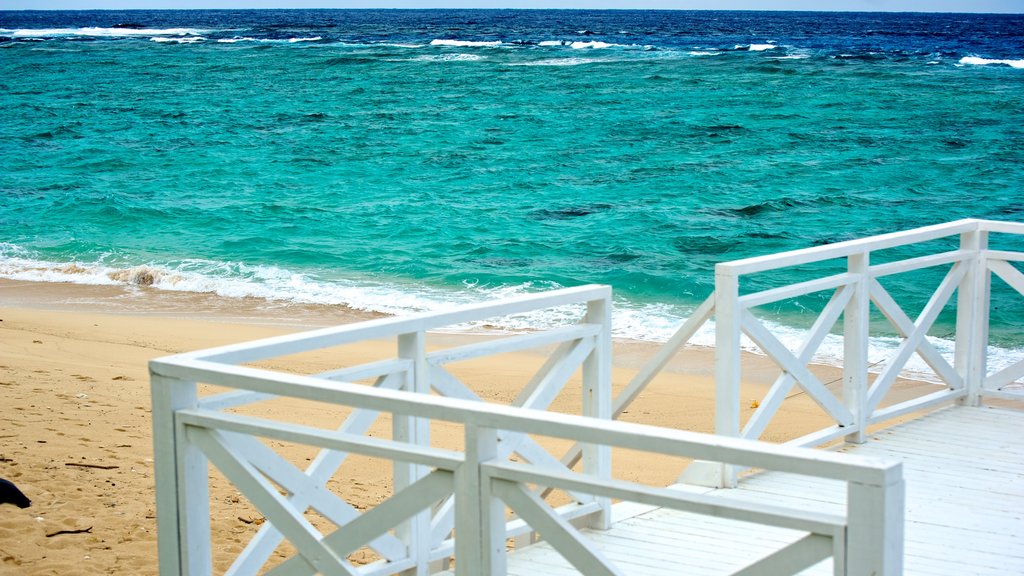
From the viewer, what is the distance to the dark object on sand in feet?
21.2

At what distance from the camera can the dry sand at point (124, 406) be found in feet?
20.9

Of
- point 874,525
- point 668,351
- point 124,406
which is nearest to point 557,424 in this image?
point 874,525

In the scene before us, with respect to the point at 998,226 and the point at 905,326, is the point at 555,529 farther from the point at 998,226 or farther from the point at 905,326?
the point at 998,226

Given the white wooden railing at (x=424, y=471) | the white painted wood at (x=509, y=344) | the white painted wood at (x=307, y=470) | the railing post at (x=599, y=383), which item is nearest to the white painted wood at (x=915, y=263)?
the railing post at (x=599, y=383)

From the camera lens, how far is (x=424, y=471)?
15.1ft

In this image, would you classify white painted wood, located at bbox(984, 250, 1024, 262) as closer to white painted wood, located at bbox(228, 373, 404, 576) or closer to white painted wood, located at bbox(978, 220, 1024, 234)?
white painted wood, located at bbox(978, 220, 1024, 234)

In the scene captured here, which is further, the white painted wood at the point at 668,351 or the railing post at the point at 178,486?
the white painted wood at the point at 668,351

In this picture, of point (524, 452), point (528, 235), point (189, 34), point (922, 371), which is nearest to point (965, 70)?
point (528, 235)

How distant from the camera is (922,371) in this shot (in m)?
12.0

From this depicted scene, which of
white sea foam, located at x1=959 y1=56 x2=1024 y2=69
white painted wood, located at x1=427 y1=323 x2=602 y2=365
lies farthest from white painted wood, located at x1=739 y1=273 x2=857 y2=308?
white sea foam, located at x1=959 y1=56 x2=1024 y2=69

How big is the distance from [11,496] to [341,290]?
10.6 m

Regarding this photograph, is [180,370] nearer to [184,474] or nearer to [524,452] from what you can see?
[184,474]

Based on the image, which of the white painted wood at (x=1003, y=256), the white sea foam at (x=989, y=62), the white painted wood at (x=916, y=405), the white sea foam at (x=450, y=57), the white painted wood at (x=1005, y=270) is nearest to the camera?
the white painted wood at (x=916, y=405)

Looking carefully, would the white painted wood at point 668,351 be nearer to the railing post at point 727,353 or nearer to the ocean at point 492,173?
the railing post at point 727,353
